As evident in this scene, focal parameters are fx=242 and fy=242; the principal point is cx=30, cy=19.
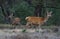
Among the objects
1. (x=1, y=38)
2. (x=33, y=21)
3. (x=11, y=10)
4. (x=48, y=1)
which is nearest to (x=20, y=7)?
(x=11, y=10)

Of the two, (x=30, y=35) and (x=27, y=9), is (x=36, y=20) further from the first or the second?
(x=27, y=9)

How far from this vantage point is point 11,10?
18031 millimetres

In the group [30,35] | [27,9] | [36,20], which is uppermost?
[30,35]

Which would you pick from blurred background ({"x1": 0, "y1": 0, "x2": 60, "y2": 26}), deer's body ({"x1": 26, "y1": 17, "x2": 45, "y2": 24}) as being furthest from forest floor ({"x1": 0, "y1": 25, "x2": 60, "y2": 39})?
blurred background ({"x1": 0, "y1": 0, "x2": 60, "y2": 26})

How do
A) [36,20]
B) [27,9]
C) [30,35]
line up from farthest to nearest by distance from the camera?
1. [27,9]
2. [36,20]
3. [30,35]

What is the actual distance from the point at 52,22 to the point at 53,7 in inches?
41.2

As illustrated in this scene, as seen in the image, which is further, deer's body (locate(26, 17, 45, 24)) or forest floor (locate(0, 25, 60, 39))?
deer's body (locate(26, 17, 45, 24))

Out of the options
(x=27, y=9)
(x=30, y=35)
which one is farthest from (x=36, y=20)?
(x=27, y=9)

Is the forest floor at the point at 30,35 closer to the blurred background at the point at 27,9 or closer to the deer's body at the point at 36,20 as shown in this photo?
the deer's body at the point at 36,20

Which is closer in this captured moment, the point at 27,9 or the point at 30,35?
the point at 30,35

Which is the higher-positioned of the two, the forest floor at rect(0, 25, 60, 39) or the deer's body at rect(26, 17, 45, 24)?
the forest floor at rect(0, 25, 60, 39)

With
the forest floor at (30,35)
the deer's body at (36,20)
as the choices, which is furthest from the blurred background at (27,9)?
the forest floor at (30,35)

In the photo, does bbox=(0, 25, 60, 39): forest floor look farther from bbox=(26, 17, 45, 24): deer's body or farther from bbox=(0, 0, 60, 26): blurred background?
bbox=(0, 0, 60, 26): blurred background

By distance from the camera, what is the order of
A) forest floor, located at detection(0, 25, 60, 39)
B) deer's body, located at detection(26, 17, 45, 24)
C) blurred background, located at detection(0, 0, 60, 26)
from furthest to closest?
blurred background, located at detection(0, 0, 60, 26), deer's body, located at detection(26, 17, 45, 24), forest floor, located at detection(0, 25, 60, 39)
